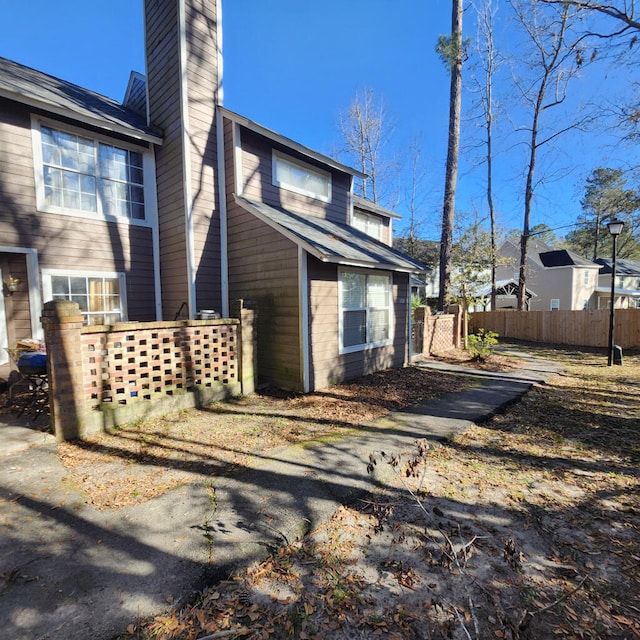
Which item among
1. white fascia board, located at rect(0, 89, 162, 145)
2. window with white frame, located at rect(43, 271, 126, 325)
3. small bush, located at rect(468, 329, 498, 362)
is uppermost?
white fascia board, located at rect(0, 89, 162, 145)

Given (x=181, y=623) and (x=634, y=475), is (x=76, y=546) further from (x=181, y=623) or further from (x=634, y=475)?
(x=634, y=475)

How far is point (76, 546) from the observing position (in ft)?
7.45

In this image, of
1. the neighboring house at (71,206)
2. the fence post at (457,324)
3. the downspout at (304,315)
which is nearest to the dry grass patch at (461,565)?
the downspout at (304,315)

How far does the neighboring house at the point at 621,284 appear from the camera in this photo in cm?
2712

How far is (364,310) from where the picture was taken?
7.67 m

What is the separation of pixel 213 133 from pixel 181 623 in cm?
855

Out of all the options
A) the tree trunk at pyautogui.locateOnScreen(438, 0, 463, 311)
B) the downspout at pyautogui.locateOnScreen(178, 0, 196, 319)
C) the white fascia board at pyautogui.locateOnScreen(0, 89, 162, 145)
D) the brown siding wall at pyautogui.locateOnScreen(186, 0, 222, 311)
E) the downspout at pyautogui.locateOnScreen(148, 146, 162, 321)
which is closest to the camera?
the white fascia board at pyautogui.locateOnScreen(0, 89, 162, 145)

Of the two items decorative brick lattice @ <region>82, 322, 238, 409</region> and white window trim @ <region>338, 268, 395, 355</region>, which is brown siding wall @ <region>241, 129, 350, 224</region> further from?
decorative brick lattice @ <region>82, 322, 238, 409</region>

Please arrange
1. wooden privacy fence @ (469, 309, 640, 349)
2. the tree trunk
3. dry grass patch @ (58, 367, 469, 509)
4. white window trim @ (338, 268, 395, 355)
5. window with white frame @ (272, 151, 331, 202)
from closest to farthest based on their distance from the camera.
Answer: dry grass patch @ (58, 367, 469, 509)
white window trim @ (338, 268, 395, 355)
window with white frame @ (272, 151, 331, 202)
the tree trunk
wooden privacy fence @ (469, 309, 640, 349)

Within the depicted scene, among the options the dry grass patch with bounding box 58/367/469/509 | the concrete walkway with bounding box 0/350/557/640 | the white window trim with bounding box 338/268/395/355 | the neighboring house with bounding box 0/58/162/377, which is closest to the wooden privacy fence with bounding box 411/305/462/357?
the white window trim with bounding box 338/268/395/355

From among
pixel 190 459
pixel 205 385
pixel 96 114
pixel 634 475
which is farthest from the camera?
pixel 96 114

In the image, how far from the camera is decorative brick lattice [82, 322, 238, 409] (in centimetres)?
435

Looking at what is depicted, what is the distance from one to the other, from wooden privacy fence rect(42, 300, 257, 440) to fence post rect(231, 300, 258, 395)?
19 millimetres

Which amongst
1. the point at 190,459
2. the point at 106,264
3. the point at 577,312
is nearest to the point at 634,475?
the point at 190,459
